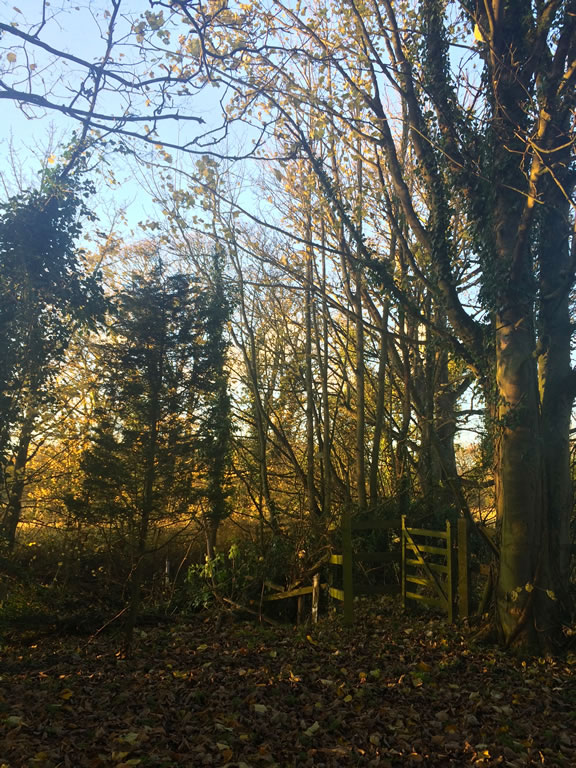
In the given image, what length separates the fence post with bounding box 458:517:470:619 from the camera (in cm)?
771

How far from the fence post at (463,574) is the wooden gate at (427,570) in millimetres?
168

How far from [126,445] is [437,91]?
21.1ft

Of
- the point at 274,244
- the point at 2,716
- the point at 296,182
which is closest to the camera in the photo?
the point at 2,716

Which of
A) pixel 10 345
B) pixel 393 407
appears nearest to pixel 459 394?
pixel 393 407

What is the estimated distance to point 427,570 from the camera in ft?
28.1

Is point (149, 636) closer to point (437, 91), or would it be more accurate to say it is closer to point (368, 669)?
point (368, 669)

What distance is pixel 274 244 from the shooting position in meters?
14.9

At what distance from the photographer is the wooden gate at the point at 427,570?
8026 millimetres

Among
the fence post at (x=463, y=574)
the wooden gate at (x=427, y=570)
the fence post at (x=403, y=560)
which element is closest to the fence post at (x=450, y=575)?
the wooden gate at (x=427, y=570)

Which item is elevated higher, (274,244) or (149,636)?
(274,244)

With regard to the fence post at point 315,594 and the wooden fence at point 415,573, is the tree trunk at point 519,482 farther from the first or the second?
the fence post at point 315,594

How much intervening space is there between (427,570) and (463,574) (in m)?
0.88

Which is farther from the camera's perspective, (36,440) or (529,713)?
(36,440)

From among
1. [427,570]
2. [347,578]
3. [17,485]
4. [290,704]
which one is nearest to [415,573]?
[427,570]
